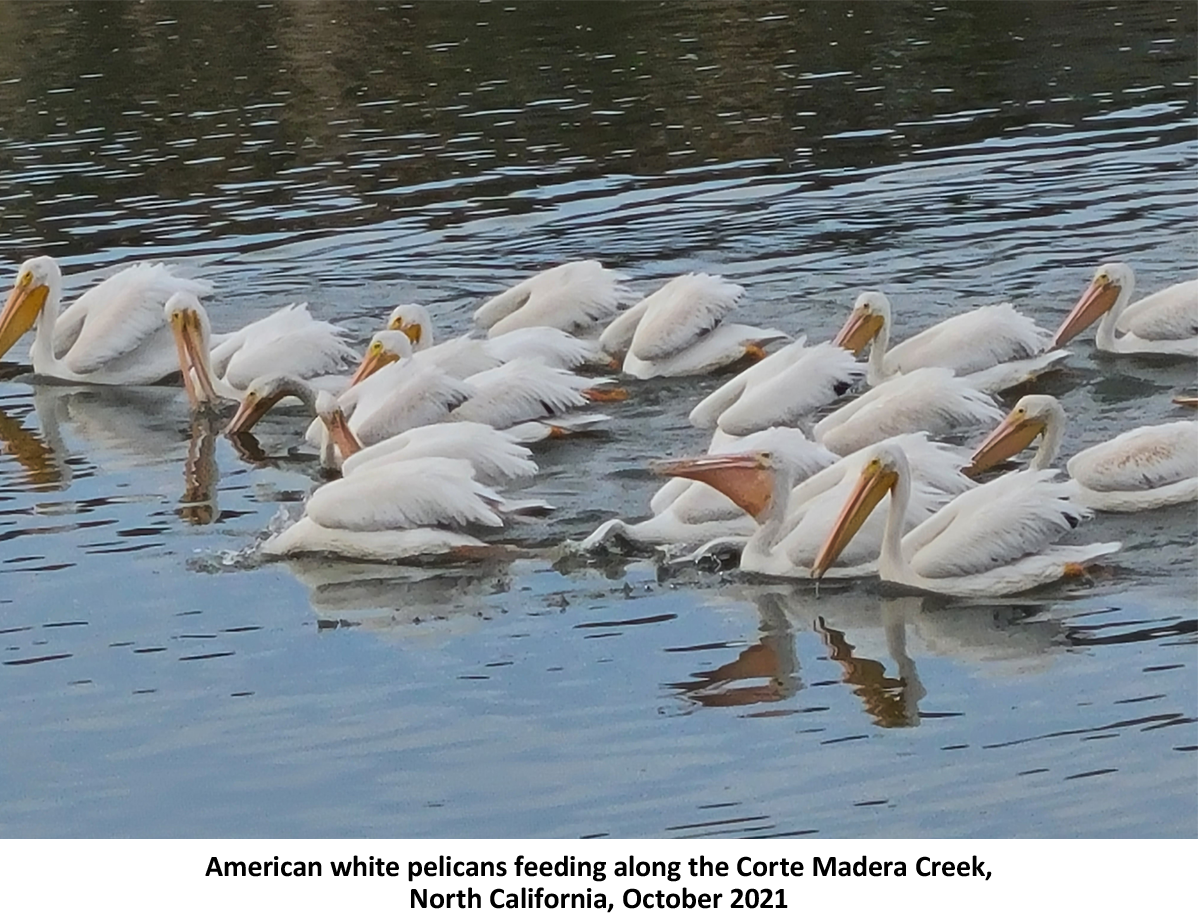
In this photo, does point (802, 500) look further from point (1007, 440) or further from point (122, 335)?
point (122, 335)

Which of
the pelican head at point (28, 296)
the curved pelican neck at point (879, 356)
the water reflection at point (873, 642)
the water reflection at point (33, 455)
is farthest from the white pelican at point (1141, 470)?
the pelican head at point (28, 296)

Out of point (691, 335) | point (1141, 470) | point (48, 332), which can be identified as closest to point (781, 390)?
point (691, 335)

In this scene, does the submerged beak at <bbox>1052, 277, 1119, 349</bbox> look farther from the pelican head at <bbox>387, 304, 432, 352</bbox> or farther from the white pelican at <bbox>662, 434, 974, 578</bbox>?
the pelican head at <bbox>387, 304, 432, 352</bbox>

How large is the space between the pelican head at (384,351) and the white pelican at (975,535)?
2866mm

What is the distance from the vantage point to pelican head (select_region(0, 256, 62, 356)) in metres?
11.4

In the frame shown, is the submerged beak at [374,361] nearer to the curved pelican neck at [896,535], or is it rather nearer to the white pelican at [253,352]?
A: the white pelican at [253,352]

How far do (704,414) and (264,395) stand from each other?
1.86 metres

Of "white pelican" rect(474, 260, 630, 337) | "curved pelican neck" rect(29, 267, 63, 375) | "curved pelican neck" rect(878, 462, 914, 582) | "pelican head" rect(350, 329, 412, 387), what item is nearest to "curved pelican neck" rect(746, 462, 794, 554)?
"curved pelican neck" rect(878, 462, 914, 582)

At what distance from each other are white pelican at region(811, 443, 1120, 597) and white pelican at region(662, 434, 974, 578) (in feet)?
0.28

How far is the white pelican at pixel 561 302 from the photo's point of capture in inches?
422

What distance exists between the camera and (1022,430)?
828 centimetres

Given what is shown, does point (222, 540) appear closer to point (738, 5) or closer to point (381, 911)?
point (381, 911)

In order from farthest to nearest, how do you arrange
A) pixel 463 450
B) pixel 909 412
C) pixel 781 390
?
pixel 781 390 < pixel 909 412 < pixel 463 450

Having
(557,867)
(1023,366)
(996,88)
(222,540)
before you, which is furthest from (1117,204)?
(557,867)
